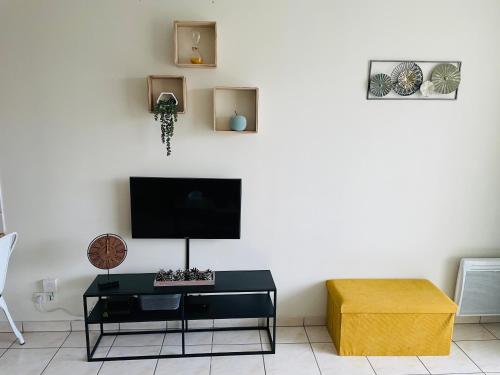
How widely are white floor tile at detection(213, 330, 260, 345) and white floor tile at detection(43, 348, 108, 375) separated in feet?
2.53

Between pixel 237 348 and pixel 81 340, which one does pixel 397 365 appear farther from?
pixel 81 340

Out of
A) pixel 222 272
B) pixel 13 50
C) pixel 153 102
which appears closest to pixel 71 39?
pixel 13 50

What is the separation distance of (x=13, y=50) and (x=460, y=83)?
2999 millimetres

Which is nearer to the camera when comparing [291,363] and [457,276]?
[291,363]

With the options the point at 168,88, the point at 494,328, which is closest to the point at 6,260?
the point at 168,88

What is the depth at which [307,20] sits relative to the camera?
238cm

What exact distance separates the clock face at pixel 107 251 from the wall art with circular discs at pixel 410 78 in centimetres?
197

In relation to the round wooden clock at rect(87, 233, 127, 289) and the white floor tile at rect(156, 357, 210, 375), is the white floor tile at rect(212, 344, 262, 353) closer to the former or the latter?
the white floor tile at rect(156, 357, 210, 375)

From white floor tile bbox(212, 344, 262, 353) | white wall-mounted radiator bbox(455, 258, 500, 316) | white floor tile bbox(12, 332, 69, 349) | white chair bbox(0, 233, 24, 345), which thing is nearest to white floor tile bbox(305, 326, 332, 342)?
white floor tile bbox(212, 344, 262, 353)

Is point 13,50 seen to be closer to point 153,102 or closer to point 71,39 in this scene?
point 71,39

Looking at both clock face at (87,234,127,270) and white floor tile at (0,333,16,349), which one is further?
white floor tile at (0,333,16,349)

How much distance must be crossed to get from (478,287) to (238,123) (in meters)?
2.16

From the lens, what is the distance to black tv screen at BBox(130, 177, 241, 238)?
2.40 metres

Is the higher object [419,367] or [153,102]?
[153,102]
